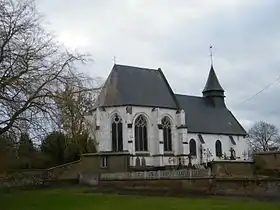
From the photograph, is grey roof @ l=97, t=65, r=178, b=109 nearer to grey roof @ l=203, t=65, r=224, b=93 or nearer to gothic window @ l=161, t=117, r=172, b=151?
gothic window @ l=161, t=117, r=172, b=151

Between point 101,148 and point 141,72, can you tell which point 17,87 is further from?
point 141,72

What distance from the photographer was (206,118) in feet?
190

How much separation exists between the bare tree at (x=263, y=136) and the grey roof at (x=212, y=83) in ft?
54.7

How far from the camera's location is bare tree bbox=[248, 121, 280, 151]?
248ft

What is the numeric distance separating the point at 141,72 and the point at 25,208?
39335mm

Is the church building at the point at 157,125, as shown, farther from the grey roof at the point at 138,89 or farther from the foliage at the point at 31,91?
the foliage at the point at 31,91

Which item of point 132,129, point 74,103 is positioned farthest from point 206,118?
point 74,103

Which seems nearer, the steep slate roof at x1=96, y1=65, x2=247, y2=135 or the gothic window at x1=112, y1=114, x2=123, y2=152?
the gothic window at x1=112, y1=114, x2=123, y2=152

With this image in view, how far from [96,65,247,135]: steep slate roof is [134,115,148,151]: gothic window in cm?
189

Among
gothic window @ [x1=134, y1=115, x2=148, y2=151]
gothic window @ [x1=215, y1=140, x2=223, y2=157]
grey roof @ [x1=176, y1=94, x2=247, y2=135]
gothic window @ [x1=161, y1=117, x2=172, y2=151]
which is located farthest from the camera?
gothic window @ [x1=215, y1=140, x2=223, y2=157]

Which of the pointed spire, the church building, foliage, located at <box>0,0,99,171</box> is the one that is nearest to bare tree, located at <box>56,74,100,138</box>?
foliage, located at <box>0,0,99,171</box>

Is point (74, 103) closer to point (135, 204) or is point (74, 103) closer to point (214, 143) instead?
point (135, 204)

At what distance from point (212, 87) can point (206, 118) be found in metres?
6.29

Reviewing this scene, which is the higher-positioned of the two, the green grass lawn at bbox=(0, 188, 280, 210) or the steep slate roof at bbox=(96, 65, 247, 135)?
the steep slate roof at bbox=(96, 65, 247, 135)
